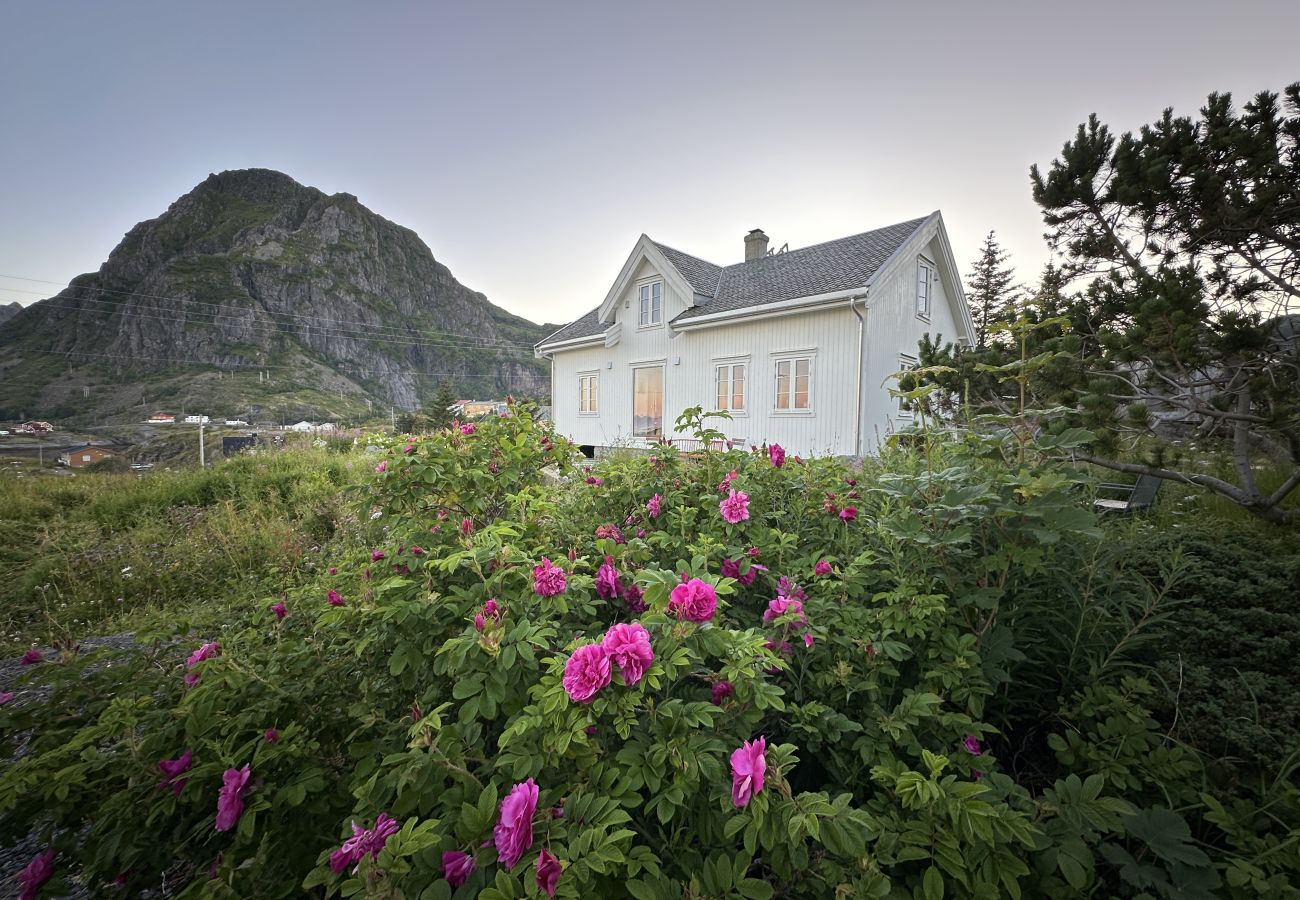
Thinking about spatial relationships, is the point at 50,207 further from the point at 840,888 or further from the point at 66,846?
the point at 840,888

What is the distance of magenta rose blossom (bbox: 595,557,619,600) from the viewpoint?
1426mm

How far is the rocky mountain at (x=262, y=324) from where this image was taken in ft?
145

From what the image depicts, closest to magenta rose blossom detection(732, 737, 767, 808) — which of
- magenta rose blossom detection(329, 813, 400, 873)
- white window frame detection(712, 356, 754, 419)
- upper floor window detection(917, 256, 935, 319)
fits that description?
magenta rose blossom detection(329, 813, 400, 873)

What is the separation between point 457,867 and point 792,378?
434 inches

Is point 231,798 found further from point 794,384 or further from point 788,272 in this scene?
point 788,272

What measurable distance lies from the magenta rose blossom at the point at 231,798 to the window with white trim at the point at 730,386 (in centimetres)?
1122

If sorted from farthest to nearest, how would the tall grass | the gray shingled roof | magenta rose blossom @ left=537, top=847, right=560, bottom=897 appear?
the gray shingled roof, the tall grass, magenta rose blossom @ left=537, top=847, right=560, bottom=897

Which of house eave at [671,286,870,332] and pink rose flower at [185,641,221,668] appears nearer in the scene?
pink rose flower at [185,641,221,668]

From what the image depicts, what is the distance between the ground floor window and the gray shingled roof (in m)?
1.89

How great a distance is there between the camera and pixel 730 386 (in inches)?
470

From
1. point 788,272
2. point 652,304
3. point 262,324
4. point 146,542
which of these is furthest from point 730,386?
point 262,324

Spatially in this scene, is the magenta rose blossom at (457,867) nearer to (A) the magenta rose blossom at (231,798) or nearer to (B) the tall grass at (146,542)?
(A) the magenta rose blossom at (231,798)

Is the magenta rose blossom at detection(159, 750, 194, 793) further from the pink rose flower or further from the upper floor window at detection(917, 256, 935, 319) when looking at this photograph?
the upper floor window at detection(917, 256, 935, 319)

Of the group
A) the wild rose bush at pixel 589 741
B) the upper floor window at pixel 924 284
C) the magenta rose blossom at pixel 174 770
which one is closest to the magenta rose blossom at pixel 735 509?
the wild rose bush at pixel 589 741
